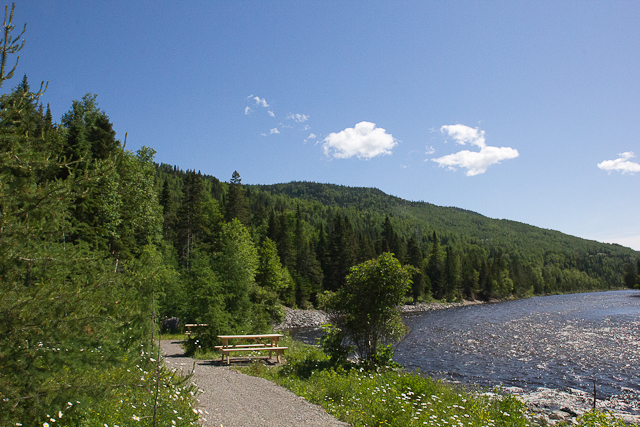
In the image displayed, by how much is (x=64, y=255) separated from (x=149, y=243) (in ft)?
91.6

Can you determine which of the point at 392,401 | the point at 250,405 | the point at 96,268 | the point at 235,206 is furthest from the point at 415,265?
the point at 96,268

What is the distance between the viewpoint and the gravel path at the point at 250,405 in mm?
→ 6971

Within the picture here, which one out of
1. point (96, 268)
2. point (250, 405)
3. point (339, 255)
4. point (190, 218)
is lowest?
point (250, 405)

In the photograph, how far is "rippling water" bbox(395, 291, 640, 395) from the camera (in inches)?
611

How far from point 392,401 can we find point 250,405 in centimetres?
319

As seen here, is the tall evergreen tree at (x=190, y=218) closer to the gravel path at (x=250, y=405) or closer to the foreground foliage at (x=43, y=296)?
the gravel path at (x=250, y=405)

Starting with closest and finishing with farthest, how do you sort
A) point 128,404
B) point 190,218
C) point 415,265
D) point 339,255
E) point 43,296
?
1. point 43,296
2. point 128,404
3. point 190,218
4. point 339,255
5. point 415,265

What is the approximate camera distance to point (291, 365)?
11.9 m

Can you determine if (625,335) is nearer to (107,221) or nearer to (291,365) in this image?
(291,365)

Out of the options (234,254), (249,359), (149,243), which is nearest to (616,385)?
(249,359)

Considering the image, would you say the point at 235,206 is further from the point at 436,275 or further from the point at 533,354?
the point at 436,275

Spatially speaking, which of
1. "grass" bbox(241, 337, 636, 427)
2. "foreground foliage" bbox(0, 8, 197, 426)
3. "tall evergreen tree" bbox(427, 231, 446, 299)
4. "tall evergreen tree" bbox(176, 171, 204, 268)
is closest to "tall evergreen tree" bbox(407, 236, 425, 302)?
"tall evergreen tree" bbox(427, 231, 446, 299)

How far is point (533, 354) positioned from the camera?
20500 mm

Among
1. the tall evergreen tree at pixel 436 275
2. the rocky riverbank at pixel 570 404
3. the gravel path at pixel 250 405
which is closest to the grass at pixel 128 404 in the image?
the gravel path at pixel 250 405
